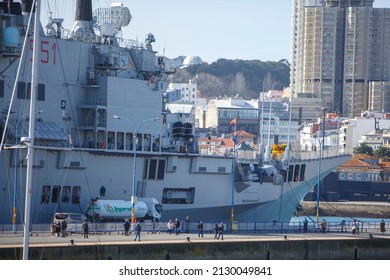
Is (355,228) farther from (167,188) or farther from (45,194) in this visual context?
(45,194)

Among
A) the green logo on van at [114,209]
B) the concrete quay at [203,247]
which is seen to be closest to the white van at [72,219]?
the concrete quay at [203,247]

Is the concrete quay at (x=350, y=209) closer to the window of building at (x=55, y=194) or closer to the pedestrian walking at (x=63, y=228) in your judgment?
the window of building at (x=55, y=194)

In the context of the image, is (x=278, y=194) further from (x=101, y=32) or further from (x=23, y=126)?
(x=23, y=126)

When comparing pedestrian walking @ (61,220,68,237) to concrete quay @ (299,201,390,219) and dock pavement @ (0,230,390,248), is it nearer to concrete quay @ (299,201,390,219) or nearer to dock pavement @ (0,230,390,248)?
dock pavement @ (0,230,390,248)

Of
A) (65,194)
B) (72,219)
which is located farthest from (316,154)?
(72,219)

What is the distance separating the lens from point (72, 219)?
61219 mm

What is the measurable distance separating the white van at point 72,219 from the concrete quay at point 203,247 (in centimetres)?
104

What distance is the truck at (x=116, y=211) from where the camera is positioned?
6419cm

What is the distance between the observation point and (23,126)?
204 ft

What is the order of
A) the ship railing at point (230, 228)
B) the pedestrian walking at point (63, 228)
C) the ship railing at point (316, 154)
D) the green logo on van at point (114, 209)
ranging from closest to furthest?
1. the pedestrian walking at point (63, 228)
2. the ship railing at point (230, 228)
3. the green logo on van at point (114, 209)
4. the ship railing at point (316, 154)

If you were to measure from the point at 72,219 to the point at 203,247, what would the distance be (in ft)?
32.8

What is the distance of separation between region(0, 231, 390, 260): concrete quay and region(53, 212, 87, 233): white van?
1.04 metres

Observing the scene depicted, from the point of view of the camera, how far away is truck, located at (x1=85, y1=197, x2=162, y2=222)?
6419 cm
